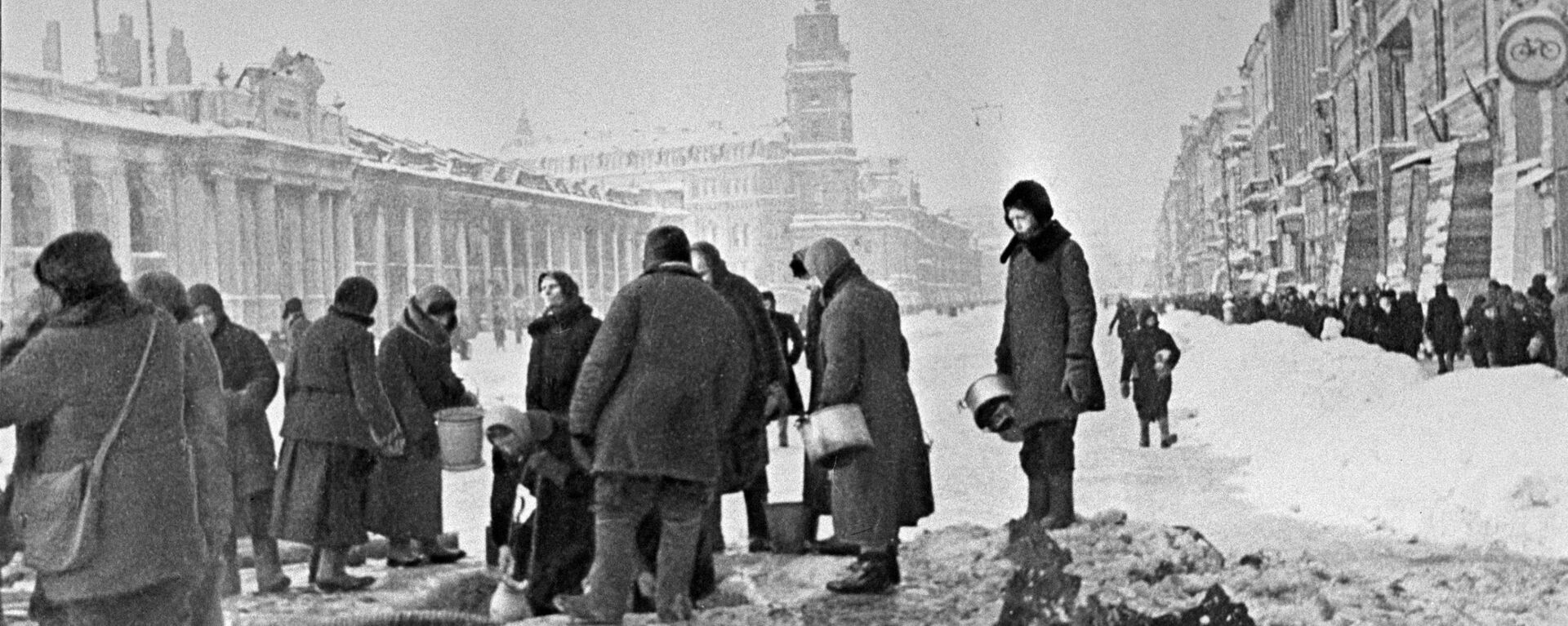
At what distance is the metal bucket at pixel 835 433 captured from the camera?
493cm

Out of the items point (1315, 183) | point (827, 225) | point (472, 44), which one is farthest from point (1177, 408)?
point (1315, 183)

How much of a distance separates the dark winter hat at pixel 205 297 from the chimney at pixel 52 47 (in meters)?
1.69

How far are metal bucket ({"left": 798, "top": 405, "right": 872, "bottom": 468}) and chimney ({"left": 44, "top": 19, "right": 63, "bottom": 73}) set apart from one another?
3606 millimetres

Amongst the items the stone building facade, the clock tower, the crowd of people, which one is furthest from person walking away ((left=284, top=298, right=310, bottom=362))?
the clock tower

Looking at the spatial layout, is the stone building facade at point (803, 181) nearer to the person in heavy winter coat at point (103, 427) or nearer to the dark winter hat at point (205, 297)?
the dark winter hat at point (205, 297)

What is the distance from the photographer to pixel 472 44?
746 cm

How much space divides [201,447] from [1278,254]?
14954mm

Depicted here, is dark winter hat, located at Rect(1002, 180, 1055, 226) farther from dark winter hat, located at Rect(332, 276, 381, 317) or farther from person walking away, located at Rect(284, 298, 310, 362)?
person walking away, located at Rect(284, 298, 310, 362)

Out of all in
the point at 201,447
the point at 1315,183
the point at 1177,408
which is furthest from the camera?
the point at 1315,183

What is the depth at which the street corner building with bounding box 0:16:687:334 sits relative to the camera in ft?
24.1

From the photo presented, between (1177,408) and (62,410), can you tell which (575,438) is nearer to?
(62,410)

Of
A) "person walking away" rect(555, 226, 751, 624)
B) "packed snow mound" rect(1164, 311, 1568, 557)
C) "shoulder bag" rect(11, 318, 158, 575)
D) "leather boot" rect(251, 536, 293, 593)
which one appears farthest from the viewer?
"packed snow mound" rect(1164, 311, 1568, 557)

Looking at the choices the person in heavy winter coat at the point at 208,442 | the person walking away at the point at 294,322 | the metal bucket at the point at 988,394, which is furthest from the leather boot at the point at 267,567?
the metal bucket at the point at 988,394

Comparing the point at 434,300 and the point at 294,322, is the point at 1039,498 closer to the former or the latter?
the point at 434,300
